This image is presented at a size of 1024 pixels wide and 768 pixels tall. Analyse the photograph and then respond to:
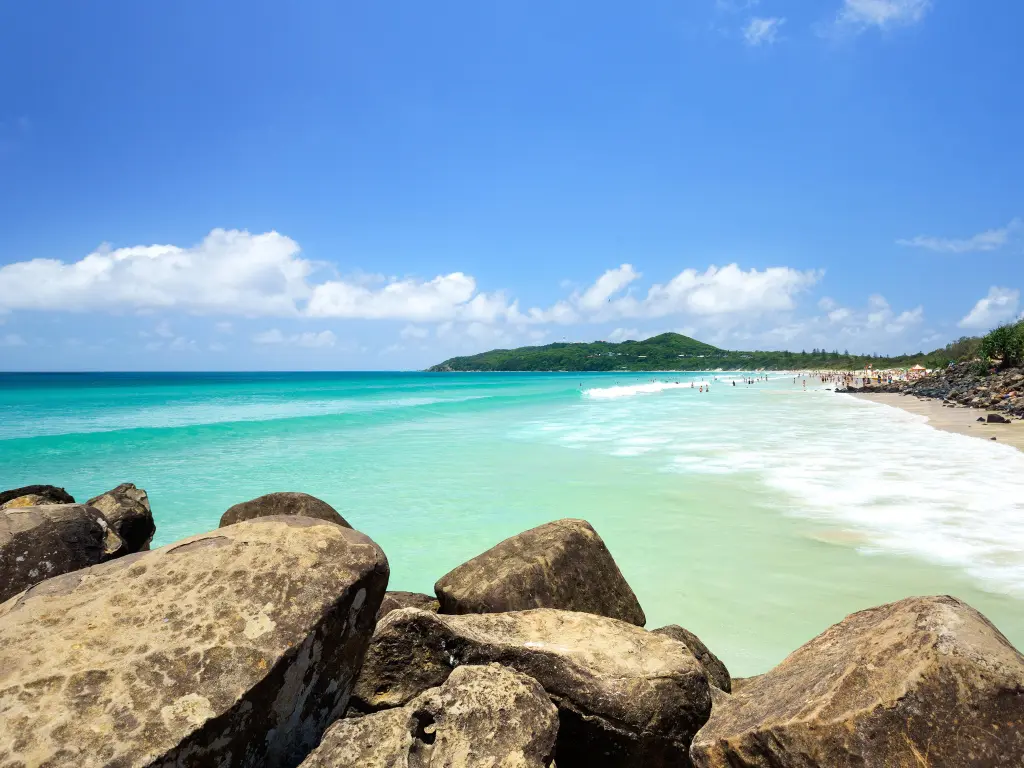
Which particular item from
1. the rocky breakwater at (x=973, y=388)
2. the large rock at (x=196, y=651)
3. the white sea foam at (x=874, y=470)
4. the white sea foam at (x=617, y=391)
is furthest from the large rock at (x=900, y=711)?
the white sea foam at (x=617, y=391)

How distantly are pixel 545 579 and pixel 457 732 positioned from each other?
1764 millimetres

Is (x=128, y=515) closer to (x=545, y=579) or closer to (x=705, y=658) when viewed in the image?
(x=545, y=579)

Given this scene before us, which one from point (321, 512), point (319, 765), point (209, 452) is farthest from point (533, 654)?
point (209, 452)

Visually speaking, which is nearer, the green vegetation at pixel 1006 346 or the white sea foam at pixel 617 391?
the green vegetation at pixel 1006 346

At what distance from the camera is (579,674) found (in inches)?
112

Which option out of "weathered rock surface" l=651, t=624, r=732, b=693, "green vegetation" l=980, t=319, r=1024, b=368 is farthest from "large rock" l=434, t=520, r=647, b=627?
"green vegetation" l=980, t=319, r=1024, b=368

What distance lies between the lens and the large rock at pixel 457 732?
89.2 inches

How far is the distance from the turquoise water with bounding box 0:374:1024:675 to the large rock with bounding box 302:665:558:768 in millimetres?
3168

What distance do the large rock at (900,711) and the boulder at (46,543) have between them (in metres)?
3.98

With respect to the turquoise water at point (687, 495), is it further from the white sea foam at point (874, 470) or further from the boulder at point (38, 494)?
the boulder at point (38, 494)

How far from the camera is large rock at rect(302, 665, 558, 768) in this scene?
89.2 inches

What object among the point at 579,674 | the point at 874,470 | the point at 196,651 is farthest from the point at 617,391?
the point at 196,651

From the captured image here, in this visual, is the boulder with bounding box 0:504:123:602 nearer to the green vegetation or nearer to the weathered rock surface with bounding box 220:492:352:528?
the weathered rock surface with bounding box 220:492:352:528

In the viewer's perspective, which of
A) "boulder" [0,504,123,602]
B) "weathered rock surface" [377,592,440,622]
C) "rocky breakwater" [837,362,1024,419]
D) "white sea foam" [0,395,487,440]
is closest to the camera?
"boulder" [0,504,123,602]
